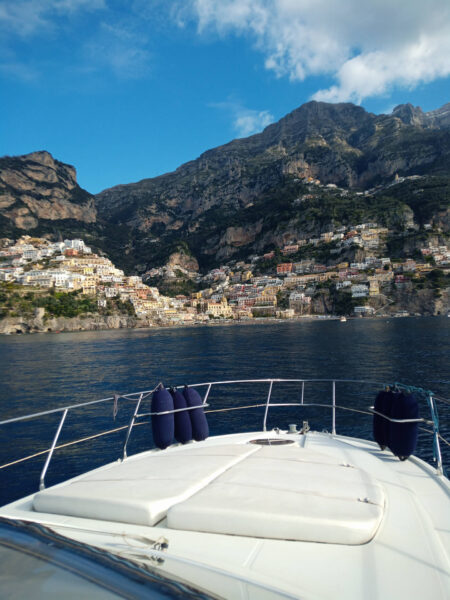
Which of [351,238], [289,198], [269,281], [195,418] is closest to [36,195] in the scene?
[289,198]

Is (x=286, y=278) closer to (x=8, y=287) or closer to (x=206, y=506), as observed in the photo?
(x=8, y=287)

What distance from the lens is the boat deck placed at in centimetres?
211

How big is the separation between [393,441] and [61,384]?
23840 mm

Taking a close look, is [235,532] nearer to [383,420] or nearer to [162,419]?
[162,419]

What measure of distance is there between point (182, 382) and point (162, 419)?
18.8 meters

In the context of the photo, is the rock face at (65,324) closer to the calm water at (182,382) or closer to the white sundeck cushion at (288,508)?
the calm water at (182,382)

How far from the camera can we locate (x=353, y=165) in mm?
189875

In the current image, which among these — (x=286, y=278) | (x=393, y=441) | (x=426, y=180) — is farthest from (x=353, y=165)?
(x=393, y=441)

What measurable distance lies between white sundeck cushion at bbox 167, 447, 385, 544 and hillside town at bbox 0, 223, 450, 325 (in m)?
97.9


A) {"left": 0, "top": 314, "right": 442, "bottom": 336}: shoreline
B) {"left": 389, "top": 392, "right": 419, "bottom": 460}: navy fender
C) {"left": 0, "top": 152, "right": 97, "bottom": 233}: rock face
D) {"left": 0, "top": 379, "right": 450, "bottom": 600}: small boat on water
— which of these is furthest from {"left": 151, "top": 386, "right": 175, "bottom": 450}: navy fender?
{"left": 0, "top": 152, "right": 97, "bottom": 233}: rock face

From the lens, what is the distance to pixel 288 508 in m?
2.55

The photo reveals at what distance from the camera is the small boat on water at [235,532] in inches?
57.1

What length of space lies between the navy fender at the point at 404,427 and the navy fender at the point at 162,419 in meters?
3.09

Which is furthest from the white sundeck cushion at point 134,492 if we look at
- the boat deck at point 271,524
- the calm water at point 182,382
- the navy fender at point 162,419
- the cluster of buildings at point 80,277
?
the cluster of buildings at point 80,277
